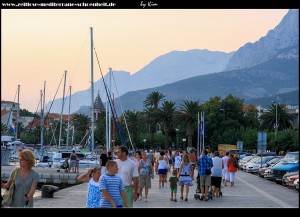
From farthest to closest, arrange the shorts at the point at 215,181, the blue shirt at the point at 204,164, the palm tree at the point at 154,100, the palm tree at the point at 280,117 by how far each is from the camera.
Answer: the palm tree at the point at 154,100, the palm tree at the point at 280,117, the shorts at the point at 215,181, the blue shirt at the point at 204,164

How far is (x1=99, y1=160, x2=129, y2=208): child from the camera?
10867 millimetres

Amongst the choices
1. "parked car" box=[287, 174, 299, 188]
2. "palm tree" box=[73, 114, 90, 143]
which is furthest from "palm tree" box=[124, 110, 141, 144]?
"parked car" box=[287, 174, 299, 188]

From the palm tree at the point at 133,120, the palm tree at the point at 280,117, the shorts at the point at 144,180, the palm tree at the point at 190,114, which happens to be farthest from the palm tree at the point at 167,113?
the shorts at the point at 144,180

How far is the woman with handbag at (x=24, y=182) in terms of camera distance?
31.6 feet

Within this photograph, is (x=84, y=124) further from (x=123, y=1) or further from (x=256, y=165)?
(x=123, y=1)

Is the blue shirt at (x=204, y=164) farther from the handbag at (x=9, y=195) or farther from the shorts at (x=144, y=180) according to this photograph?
the handbag at (x=9, y=195)

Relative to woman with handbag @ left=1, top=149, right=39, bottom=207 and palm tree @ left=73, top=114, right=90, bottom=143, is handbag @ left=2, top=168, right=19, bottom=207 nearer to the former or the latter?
woman with handbag @ left=1, top=149, right=39, bottom=207

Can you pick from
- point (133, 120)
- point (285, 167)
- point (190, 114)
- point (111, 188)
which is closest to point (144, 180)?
point (111, 188)

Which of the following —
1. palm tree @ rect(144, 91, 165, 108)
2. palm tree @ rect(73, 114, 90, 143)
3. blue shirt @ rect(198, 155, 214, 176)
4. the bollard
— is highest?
palm tree @ rect(144, 91, 165, 108)

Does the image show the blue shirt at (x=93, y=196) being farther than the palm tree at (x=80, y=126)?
No

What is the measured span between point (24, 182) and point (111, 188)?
5.47 feet

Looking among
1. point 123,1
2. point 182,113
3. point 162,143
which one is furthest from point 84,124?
point 123,1
